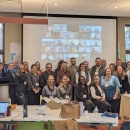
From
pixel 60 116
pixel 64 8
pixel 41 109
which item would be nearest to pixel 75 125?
pixel 60 116

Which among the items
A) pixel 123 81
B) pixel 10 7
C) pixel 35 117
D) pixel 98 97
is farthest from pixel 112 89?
pixel 10 7

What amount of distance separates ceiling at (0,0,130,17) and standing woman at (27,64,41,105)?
2.01 metres

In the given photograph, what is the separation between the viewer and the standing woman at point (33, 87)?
6262 millimetres

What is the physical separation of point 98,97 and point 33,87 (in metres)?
1.63

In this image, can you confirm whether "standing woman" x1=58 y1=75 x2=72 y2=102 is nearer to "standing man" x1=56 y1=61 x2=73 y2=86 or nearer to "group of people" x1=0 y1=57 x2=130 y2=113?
"group of people" x1=0 y1=57 x2=130 y2=113

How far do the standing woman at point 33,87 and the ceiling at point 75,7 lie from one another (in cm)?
201

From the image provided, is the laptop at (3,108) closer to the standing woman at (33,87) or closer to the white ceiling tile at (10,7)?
the standing woman at (33,87)

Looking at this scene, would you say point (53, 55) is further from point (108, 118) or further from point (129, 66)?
point (108, 118)

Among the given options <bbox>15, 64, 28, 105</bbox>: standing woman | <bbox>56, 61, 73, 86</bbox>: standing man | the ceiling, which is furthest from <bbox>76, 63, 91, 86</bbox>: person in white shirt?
the ceiling

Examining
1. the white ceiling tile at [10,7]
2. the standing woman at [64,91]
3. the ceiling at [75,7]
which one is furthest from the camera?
the white ceiling tile at [10,7]

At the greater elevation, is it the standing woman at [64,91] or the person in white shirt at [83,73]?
the person in white shirt at [83,73]

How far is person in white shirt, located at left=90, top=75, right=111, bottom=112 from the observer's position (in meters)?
6.11

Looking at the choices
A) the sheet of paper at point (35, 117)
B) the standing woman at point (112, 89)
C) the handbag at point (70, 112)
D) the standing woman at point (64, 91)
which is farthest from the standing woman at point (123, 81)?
the sheet of paper at point (35, 117)

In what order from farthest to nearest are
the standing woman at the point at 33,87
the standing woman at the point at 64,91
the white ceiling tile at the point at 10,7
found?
the white ceiling tile at the point at 10,7 < the standing woman at the point at 33,87 < the standing woman at the point at 64,91
